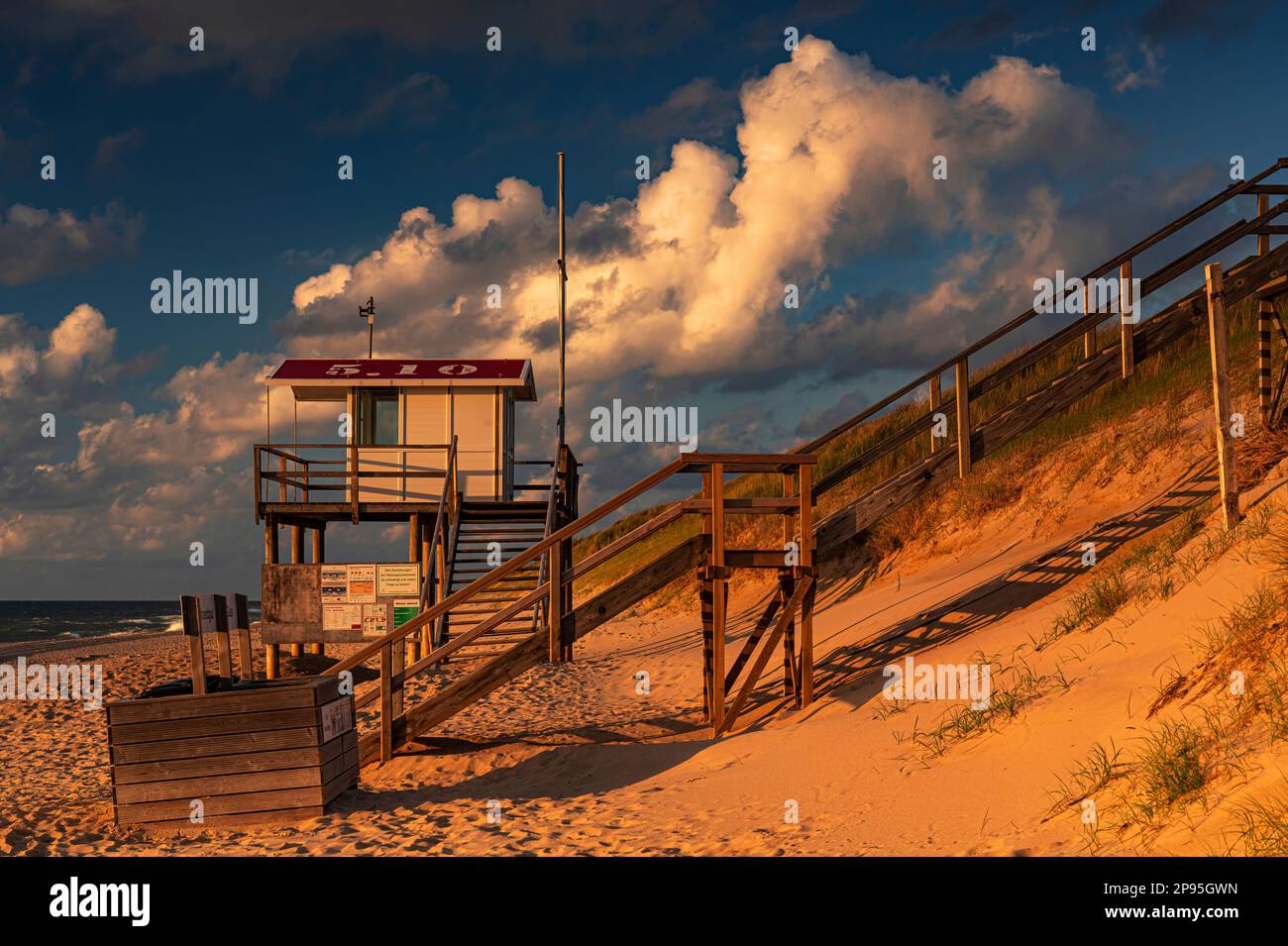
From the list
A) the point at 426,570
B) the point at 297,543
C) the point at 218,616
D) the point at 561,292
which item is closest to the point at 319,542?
the point at 297,543

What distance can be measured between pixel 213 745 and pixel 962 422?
926 centimetres

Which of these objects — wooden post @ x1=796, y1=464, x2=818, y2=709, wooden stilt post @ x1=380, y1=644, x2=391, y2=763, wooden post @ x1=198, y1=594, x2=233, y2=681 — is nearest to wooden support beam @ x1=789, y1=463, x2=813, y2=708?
wooden post @ x1=796, y1=464, x2=818, y2=709

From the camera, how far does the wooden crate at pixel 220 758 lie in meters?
8.43

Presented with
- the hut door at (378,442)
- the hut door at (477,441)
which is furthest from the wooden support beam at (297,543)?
the hut door at (477,441)

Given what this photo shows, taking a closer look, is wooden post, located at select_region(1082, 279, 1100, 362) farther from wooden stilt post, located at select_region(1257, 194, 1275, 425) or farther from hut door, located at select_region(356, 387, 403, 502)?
hut door, located at select_region(356, 387, 403, 502)

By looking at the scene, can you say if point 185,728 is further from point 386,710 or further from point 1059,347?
point 1059,347

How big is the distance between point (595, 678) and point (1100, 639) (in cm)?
1001

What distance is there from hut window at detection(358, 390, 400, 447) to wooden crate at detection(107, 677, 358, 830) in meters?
13.2

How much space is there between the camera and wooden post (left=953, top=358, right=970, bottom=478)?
12.9 m

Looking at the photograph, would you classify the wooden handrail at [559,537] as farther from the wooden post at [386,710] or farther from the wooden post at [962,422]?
the wooden post at [962,422]

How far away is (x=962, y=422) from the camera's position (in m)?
13.0

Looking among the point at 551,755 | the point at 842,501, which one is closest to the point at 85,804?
the point at 551,755

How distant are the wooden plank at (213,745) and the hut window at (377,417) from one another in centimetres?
1325
